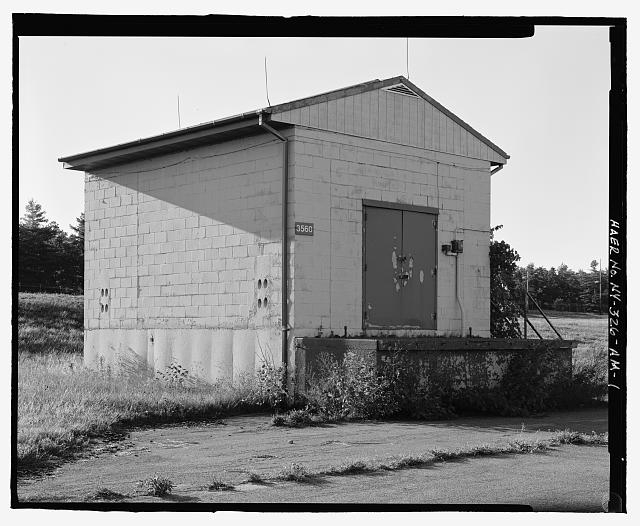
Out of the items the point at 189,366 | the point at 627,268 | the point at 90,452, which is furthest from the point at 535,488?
the point at 189,366

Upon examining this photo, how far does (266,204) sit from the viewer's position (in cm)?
1491

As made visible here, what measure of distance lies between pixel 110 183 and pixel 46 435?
8476mm

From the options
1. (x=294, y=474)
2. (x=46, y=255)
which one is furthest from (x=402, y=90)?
(x=46, y=255)

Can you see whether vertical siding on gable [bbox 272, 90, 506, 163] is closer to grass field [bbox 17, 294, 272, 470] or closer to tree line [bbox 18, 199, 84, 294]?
grass field [bbox 17, 294, 272, 470]

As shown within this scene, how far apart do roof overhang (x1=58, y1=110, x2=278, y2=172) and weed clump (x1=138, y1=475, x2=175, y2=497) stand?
758 centimetres

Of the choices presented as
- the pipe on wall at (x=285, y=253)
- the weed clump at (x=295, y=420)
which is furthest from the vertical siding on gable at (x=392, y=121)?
the weed clump at (x=295, y=420)

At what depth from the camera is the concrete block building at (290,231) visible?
14.7 m

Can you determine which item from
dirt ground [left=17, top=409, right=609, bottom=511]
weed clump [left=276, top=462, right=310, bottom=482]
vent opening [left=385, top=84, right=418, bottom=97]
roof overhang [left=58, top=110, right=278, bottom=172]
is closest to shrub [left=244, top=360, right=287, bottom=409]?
dirt ground [left=17, top=409, right=609, bottom=511]

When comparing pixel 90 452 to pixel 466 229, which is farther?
pixel 466 229

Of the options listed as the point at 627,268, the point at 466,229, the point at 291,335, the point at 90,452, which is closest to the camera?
the point at 627,268

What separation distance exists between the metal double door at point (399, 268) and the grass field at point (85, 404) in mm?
2663

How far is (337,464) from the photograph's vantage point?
916cm

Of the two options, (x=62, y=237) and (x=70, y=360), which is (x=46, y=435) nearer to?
(x=70, y=360)

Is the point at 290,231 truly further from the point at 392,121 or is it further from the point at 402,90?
the point at 402,90
